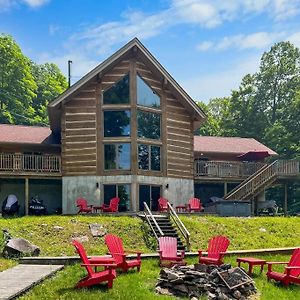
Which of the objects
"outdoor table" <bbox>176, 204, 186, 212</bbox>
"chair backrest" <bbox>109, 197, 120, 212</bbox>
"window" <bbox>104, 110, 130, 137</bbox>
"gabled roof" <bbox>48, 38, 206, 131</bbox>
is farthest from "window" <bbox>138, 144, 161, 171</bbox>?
"gabled roof" <bbox>48, 38, 206, 131</bbox>

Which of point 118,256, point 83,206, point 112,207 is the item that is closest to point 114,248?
point 118,256

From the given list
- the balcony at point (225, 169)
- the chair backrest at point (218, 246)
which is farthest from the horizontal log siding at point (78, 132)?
the chair backrest at point (218, 246)

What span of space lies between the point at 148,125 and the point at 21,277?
54.8ft

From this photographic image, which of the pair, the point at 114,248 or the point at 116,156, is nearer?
the point at 114,248

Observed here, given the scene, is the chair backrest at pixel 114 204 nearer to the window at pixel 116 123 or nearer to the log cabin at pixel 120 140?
the log cabin at pixel 120 140

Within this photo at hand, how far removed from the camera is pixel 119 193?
90.6 ft

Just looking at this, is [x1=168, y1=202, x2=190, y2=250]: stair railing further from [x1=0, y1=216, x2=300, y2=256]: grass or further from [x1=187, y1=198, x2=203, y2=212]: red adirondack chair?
[x1=187, y1=198, x2=203, y2=212]: red adirondack chair

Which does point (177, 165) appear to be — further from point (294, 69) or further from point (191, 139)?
point (294, 69)

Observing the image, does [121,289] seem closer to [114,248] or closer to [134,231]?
[114,248]

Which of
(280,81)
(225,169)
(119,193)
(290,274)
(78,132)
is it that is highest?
(280,81)

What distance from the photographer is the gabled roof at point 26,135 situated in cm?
3105

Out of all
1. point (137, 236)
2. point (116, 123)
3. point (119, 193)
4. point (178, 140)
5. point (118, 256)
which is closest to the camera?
point (118, 256)

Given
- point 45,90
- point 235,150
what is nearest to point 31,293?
point 235,150

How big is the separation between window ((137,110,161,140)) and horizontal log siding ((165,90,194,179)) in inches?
27.8
